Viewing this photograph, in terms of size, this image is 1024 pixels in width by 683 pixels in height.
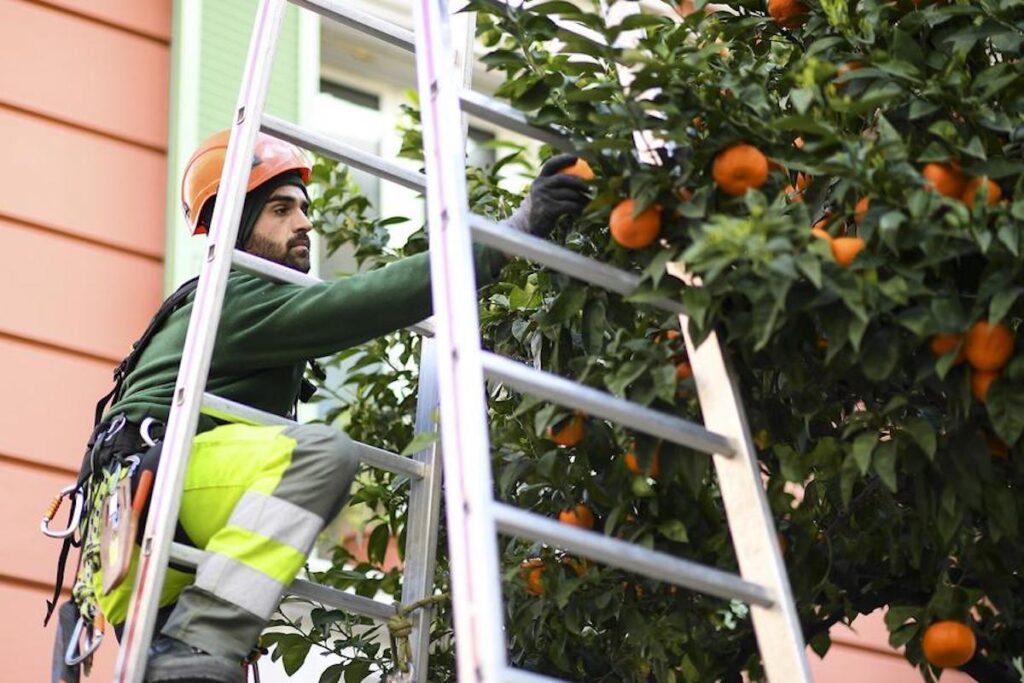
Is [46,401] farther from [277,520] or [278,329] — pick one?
[277,520]

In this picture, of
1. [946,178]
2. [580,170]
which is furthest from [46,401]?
[946,178]

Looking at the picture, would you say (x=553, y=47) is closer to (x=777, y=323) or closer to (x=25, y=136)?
(x=25, y=136)

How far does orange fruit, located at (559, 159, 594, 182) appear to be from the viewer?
399 centimetres

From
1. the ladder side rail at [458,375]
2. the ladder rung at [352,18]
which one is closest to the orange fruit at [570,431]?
the ladder side rail at [458,375]

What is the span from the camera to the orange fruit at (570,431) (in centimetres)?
404

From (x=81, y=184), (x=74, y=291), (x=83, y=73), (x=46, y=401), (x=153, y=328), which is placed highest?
(x=83, y=73)

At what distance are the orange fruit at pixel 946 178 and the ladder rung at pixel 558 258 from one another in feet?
1.82

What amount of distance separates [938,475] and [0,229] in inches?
147

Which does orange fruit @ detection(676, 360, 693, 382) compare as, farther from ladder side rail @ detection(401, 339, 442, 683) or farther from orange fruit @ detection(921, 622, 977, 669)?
ladder side rail @ detection(401, 339, 442, 683)

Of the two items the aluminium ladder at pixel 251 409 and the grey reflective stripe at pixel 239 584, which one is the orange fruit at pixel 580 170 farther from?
the grey reflective stripe at pixel 239 584

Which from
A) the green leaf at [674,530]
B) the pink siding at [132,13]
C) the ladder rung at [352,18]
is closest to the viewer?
the green leaf at [674,530]

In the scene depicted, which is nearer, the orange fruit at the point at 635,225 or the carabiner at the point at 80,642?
the orange fruit at the point at 635,225

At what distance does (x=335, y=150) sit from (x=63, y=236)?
2200 millimetres

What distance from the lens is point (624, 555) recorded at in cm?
333
